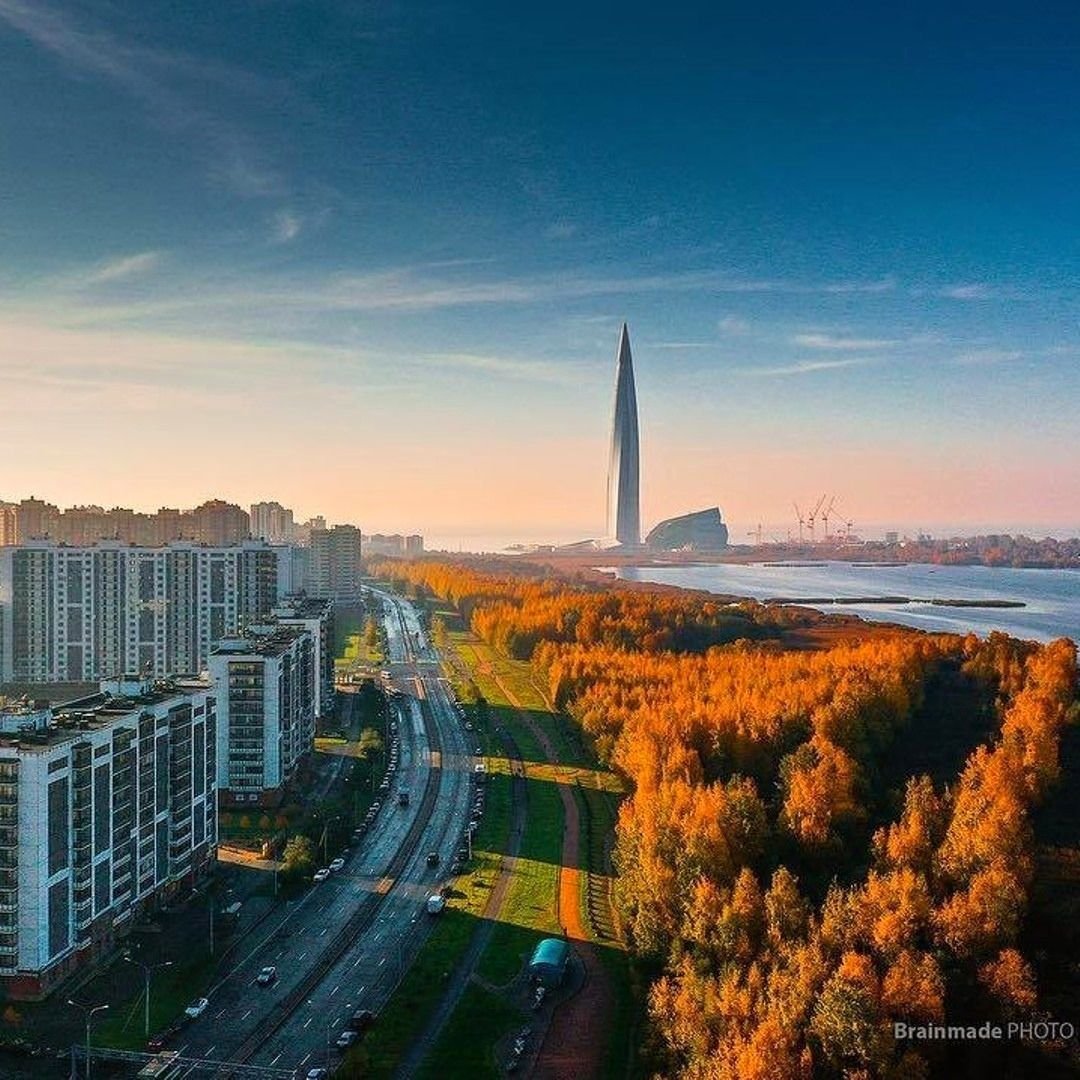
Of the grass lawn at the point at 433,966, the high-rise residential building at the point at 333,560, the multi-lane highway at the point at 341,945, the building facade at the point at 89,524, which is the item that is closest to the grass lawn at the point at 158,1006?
the multi-lane highway at the point at 341,945

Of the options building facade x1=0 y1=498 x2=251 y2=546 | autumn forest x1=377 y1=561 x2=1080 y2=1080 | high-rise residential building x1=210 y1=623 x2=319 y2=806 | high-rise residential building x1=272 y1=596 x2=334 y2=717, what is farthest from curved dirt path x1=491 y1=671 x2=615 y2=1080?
building facade x1=0 y1=498 x2=251 y2=546

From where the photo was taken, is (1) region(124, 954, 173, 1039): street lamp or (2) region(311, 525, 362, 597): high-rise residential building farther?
(2) region(311, 525, 362, 597): high-rise residential building

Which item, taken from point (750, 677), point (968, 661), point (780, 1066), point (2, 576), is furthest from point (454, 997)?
point (2, 576)

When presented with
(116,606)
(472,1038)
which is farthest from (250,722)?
(116,606)

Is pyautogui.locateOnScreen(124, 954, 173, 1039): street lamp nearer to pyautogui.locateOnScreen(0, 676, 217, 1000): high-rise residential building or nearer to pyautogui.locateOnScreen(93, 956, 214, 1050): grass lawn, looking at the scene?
pyautogui.locateOnScreen(93, 956, 214, 1050): grass lawn

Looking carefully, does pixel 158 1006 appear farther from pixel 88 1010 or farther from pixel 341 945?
pixel 341 945

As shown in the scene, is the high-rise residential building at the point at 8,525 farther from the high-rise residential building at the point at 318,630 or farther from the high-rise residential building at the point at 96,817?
the high-rise residential building at the point at 96,817
